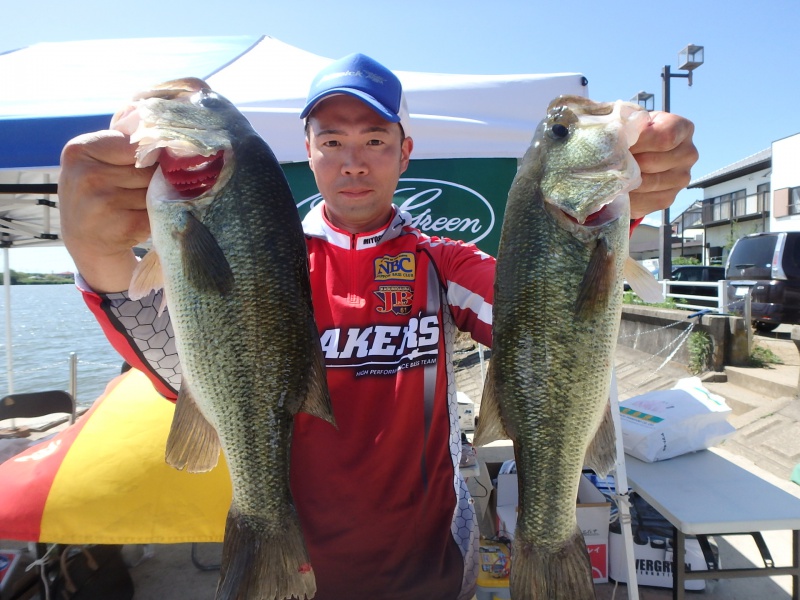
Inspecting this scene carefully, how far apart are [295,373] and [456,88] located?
8.76 ft

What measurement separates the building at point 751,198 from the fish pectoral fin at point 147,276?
27.6 metres

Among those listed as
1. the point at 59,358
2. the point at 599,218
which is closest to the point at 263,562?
the point at 599,218

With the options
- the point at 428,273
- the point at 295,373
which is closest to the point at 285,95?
the point at 428,273

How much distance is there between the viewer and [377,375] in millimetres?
1880

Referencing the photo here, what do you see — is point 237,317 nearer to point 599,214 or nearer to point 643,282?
point 599,214

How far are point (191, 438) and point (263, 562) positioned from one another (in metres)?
0.44

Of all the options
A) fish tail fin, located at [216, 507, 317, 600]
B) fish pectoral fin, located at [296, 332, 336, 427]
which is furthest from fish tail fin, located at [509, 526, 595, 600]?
fish pectoral fin, located at [296, 332, 336, 427]

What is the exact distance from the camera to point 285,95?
3457 mm

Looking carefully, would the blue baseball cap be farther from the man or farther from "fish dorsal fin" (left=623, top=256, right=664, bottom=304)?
"fish dorsal fin" (left=623, top=256, right=664, bottom=304)

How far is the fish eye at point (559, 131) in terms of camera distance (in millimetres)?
1749

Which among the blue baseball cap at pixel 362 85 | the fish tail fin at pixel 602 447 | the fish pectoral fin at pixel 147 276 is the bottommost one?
the fish tail fin at pixel 602 447

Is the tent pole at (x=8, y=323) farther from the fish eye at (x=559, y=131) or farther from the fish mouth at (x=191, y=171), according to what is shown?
the fish eye at (x=559, y=131)

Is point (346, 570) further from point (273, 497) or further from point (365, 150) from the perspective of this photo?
point (365, 150)

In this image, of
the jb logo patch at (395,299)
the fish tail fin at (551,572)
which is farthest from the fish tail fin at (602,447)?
the jb logo patch at (395,299)
